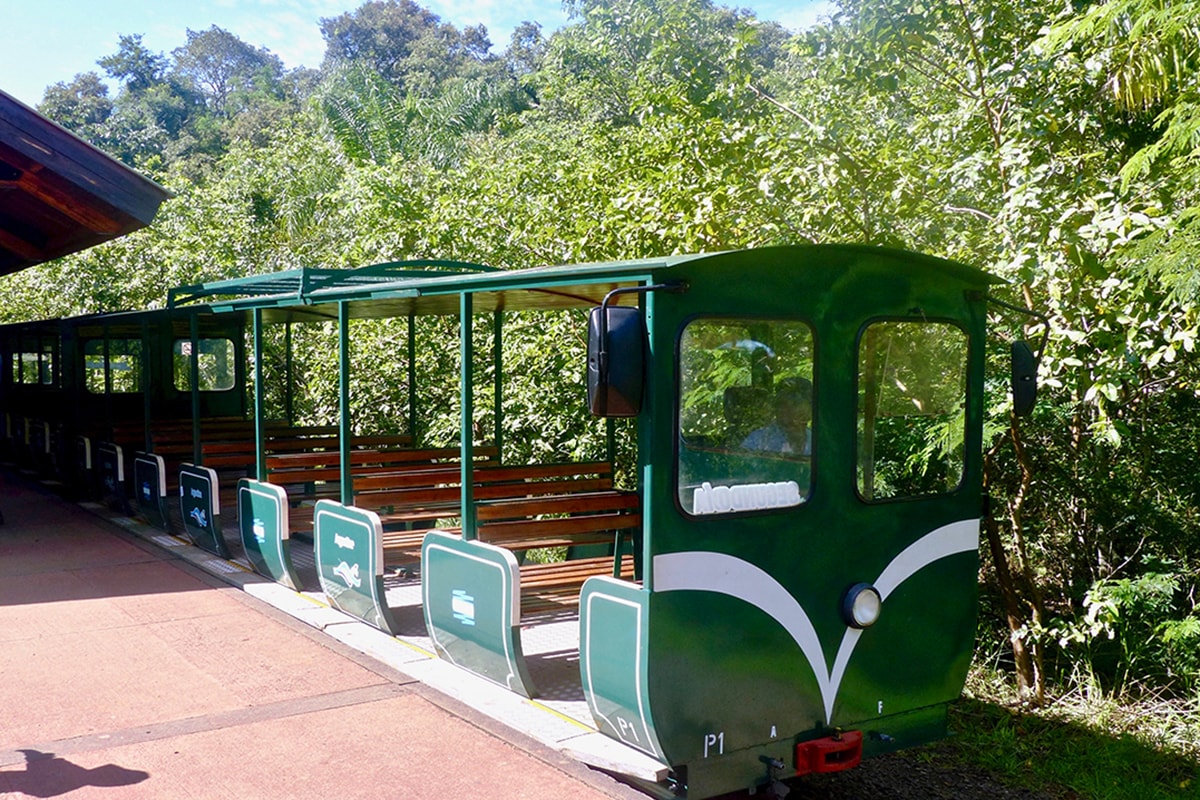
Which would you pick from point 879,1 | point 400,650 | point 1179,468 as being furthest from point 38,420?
point 1179,468

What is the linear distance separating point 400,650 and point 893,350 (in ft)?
10.3

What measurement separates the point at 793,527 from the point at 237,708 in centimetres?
281

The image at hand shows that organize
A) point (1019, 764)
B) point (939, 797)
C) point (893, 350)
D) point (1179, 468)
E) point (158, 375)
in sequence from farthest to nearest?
point (158, 375) < point (1179, 468) < point (1019, 764) < point (939, 797) < point (893, 350)

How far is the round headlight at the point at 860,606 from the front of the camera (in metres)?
4.50

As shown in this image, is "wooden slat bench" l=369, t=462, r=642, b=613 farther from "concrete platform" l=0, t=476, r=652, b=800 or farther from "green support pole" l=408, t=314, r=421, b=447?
"green support pole" l=408, t=314, r=421, b=447

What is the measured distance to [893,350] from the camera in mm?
4680

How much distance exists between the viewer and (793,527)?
14.4 feet

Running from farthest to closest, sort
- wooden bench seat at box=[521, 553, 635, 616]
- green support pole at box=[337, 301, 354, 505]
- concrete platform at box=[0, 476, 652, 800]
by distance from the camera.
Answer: green support pole at box=[337, 301, 354, 505] → wooden bench seat at box=[521, 553, 635, 616] → concrete platform at box=[0, 476, 652, 800]

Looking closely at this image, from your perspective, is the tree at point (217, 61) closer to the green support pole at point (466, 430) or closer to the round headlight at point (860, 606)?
the green support pole at point (466, 430)

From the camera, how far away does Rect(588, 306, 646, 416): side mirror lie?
3.94 meters

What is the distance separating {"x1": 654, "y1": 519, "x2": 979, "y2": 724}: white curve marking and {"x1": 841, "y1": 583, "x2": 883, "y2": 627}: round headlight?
5 cm

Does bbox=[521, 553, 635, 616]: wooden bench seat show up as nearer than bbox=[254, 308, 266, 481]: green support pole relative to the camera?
Yes

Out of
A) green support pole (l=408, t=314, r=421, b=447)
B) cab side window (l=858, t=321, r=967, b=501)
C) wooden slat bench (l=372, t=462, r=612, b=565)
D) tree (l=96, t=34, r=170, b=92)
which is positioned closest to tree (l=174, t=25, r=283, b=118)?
tree (l=96, t=34, r=170, b=92)

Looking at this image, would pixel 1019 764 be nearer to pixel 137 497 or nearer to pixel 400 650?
pixel 400 650
